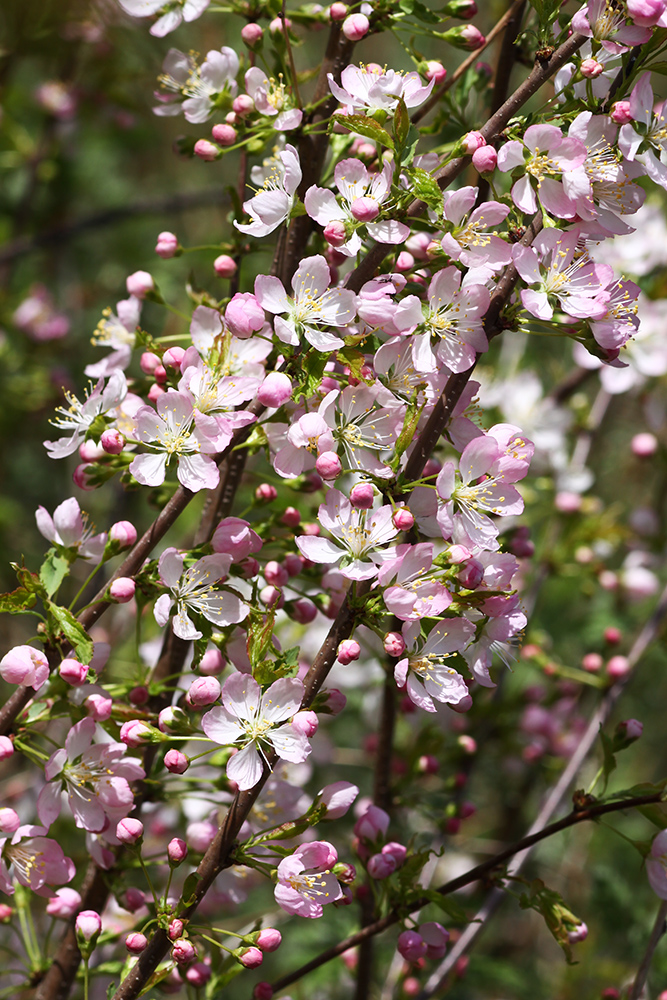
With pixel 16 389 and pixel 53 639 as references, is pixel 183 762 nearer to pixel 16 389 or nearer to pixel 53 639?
pixel 53 639

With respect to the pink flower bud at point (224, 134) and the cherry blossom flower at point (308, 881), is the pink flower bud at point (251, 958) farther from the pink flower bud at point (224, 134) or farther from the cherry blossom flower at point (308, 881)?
the pink flower bud at point (224, 134)

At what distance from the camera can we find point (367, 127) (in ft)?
2.93

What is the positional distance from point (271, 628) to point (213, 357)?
0.30 m

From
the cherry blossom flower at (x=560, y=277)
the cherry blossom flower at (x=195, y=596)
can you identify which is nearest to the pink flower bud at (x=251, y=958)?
the cherry blossom flower at (x=195, y=596)

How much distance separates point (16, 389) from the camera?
249cm

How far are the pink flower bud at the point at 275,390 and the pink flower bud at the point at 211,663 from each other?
326 millimetres

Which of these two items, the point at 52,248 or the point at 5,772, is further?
the point at 52,248

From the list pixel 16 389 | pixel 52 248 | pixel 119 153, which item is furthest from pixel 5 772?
Result: pixel 119 153

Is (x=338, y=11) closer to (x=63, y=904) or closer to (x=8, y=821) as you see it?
(x=8, y=821)

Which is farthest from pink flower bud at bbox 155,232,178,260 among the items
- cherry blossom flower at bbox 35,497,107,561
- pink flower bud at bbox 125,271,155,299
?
cherry blossom flower at bbox 35,497,107,561

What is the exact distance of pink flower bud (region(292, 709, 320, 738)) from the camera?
87 centimetres

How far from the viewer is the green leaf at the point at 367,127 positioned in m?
0.89

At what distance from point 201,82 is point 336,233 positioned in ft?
1.37

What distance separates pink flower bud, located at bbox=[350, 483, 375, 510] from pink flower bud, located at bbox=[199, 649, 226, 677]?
282 millimetres
